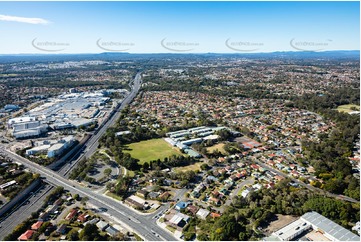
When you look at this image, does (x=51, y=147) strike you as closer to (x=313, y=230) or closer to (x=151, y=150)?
(x=151, y=150)

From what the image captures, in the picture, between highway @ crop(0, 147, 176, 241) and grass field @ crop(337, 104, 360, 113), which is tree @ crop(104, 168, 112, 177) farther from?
grass field @ crop(337, 104, 360, 113)

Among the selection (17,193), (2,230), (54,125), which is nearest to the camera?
(2,230)

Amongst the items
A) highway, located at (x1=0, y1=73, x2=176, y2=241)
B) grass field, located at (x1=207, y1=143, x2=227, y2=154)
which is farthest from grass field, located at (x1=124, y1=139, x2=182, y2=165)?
highway, located at (x1=0, y1=73, x2=176, y2=241)

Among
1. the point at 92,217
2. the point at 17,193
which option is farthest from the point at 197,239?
the point at 17,193

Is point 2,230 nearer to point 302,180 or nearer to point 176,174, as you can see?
point 176,174

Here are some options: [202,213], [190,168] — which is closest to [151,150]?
[190,168]
